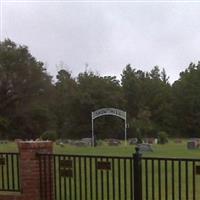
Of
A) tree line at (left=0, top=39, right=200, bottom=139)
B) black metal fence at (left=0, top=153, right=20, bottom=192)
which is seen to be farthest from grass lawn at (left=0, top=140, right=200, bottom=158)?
tree line at (left=0, top=39, right=200, bottom=139)

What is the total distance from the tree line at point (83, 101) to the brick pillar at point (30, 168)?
4847 cm

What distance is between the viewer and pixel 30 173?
9.04 metres

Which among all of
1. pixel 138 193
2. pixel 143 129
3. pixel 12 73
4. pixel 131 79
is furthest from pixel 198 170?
pixel 131 79

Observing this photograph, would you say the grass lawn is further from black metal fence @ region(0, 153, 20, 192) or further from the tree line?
the tree line

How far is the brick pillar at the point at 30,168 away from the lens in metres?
9.00

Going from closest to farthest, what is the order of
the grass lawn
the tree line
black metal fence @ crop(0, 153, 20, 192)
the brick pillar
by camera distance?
the brick pillar → black metal fence @ crop(0, 153, 20, 192) → the grass lawn → the tree line

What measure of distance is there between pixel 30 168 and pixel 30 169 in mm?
17

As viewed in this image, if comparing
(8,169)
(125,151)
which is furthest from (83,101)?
(8,169)

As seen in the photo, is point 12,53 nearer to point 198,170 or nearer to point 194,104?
point 194,104

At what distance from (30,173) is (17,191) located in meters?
0.58

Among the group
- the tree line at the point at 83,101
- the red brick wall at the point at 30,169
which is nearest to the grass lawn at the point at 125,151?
the red brick wall at the point at 30,169

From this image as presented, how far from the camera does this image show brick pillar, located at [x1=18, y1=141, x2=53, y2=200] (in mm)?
9000

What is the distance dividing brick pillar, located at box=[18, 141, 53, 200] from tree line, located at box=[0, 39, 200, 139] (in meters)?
48.5

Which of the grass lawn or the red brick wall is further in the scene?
the grass lawn
